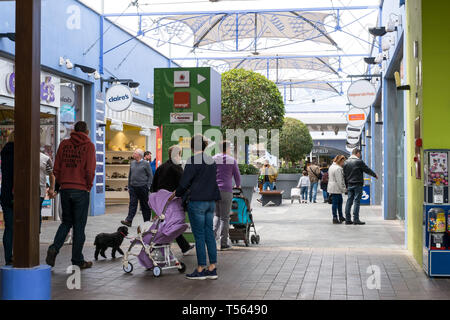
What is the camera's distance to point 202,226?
6.48 m

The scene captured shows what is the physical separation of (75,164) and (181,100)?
297 cm

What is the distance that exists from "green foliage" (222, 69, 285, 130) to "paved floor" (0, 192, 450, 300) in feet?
27.0

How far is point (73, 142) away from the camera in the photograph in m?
7.05

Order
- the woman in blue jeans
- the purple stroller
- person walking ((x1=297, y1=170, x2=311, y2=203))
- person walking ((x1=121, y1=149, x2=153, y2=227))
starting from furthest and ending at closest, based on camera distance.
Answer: person walking ((x1=297, y1=170, x2=311, y2=203)) < person walking ((x1=121, y1=149, x2=153, y2=227)) < the purple stroller < the woman in blue jeans

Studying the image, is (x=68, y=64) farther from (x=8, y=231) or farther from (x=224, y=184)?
(x=8, y=231)

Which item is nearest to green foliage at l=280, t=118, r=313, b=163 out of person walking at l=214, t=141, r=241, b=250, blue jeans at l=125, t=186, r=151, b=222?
blue jeans at l=125, t=186, r=151, b=222

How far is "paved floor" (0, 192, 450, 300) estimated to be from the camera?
228 inches

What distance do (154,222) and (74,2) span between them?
9.66 metres

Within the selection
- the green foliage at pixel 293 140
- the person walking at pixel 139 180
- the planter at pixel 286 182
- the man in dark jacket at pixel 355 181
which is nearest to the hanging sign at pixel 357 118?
the man in dark jacket at pixel 355 181

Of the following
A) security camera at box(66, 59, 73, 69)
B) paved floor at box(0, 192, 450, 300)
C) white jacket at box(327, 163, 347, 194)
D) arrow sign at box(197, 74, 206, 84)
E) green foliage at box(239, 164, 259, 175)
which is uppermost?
security camera at box(66, 59, 73, 69)

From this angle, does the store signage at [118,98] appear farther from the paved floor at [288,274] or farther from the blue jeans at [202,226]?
the blue jeans at [202,226]

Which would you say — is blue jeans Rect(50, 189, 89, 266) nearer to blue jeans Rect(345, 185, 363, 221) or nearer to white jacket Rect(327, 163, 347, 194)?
white jacket Rect(327, 163, 347, 194)

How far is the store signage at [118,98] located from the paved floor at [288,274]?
204 inches

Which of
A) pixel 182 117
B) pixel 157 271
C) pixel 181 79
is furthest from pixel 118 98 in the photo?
pixel 157 271
